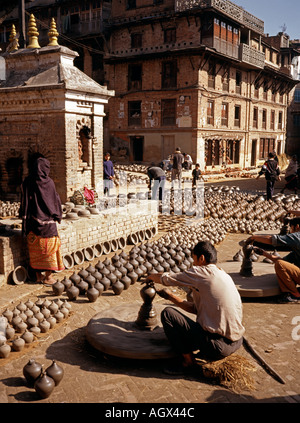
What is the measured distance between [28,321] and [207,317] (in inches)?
87.6

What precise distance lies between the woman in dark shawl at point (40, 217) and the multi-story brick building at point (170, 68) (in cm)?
1981

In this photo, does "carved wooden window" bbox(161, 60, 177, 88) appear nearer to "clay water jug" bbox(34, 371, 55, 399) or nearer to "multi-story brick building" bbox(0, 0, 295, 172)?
"multi-story brick building" bbox(0, 0, 295, 172)

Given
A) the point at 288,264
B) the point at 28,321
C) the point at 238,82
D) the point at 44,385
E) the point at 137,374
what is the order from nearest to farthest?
the point at 44,385, the point at 137,374, the point at 28,321, the point at 288,264, the point at 238,82

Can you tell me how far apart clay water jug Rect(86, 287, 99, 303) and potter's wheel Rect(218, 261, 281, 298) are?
2.04 metres

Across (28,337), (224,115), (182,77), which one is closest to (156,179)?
(28,337)

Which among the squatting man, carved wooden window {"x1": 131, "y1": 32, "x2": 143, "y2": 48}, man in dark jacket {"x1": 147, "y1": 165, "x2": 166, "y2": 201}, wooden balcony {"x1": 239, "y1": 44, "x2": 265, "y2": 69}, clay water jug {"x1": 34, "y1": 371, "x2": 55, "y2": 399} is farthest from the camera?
wooden balcony {"x1": 239, "y1": 44, "x2": 265, "y2": 69}

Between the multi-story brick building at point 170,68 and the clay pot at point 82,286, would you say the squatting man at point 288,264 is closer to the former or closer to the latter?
the clay pot at point 82,286

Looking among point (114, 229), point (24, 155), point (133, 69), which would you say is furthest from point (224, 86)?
point (114, 229)

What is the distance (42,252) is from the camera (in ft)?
20.6

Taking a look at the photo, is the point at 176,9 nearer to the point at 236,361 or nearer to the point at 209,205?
the point at 209,205

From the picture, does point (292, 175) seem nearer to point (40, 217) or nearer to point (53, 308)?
point (40, 217)

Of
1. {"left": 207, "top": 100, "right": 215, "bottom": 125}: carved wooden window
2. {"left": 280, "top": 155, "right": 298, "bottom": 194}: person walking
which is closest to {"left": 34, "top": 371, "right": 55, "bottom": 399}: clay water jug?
{"left": 280, "top": 155, "right": 298, "bottom": 194}: person walking

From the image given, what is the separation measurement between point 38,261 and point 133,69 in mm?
23832

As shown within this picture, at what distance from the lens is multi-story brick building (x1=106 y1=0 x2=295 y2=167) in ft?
82.4
